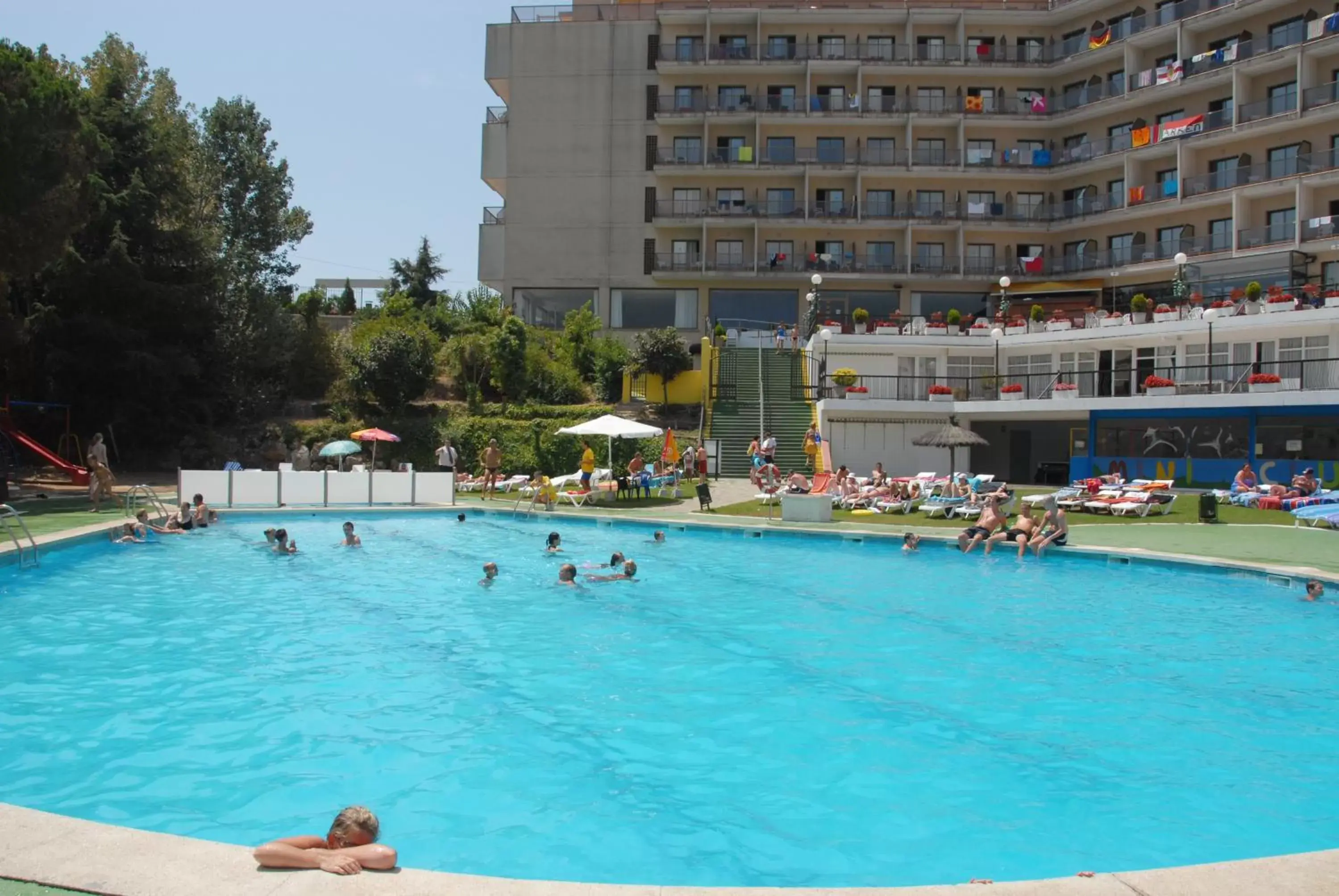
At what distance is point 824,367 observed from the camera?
3338cm

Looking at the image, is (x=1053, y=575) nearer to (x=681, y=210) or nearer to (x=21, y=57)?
(x=21, y=57)

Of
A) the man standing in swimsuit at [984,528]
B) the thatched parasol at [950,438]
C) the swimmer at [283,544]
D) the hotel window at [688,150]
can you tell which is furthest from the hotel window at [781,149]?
the swimmer at [283,544]

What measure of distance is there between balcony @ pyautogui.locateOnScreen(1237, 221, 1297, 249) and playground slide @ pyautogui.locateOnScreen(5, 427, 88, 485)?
4207cm

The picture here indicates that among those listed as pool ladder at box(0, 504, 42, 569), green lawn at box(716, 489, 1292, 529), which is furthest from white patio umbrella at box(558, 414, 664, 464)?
pool ladder at box(0, 504, 42, 569)

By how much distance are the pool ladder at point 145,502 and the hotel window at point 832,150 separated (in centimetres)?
3388

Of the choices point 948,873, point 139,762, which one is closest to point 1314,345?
point 948,873

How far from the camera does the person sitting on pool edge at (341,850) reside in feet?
13.9

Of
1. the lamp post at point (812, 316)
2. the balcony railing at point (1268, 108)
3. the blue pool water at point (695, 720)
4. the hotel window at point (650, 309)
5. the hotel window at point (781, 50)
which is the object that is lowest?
the blue pool water at point (695, 720)

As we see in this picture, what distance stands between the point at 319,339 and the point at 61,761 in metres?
35.2

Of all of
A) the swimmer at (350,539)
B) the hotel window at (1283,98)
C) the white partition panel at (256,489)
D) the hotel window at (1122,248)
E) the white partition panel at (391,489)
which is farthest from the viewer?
the hotel window at (1122,248)

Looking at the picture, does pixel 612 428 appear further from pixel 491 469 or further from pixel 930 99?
pixel 930 99

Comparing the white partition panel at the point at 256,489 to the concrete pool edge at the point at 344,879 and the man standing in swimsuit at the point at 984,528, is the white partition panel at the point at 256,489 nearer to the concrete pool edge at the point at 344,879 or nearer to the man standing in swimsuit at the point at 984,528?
the man standing in swimsuit at the point at 984,528

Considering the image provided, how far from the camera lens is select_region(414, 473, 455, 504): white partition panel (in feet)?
81.9

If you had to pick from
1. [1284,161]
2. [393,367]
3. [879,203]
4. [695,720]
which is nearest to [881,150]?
[879,203]
